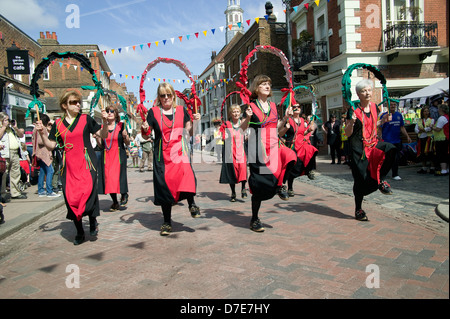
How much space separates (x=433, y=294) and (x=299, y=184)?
6.57 metres

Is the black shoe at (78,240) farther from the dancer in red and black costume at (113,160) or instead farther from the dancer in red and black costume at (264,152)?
the dancer in red and black costume at (264,152)

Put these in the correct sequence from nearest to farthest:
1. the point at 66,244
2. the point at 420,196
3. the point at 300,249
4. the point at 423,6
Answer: the point at 300,249 → the point at 66,244 → the point at 420,196 → the point at 423,6

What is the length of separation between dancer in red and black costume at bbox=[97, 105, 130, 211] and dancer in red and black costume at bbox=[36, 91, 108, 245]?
70.1 inches

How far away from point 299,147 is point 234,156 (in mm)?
1393

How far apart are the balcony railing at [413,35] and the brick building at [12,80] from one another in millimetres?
18118

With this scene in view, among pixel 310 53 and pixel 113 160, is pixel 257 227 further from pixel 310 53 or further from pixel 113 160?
pixel 310 53

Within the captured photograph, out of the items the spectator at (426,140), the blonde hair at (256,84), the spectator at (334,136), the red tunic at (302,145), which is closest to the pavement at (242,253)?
the red tunic at (302,145)

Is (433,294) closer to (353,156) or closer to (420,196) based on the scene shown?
(353,156)

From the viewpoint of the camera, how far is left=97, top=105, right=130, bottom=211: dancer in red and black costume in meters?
6.53

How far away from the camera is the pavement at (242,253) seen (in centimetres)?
289

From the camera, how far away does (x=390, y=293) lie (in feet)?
8.90

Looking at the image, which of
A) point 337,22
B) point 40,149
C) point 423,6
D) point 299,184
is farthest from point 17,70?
point 423,6

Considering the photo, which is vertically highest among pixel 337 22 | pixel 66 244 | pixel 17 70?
pixel 337 22

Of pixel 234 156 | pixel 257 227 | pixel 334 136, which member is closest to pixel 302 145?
pixel 234 156
